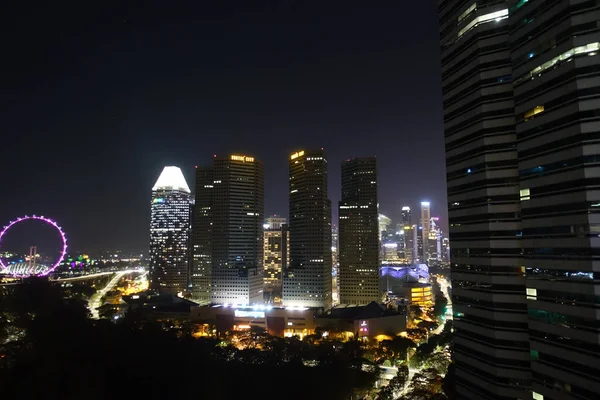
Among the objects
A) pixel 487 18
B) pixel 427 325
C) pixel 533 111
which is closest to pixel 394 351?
pixel 427 325

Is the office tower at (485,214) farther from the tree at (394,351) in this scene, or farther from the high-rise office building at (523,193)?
the tree at (394,351)

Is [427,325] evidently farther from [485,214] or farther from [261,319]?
[485,214]

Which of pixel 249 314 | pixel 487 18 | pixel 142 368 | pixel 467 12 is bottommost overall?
pixel 249 314

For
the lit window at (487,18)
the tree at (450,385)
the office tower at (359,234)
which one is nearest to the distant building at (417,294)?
the office tower at (359,234)

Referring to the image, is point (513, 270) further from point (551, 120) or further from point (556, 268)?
point (551, 120)

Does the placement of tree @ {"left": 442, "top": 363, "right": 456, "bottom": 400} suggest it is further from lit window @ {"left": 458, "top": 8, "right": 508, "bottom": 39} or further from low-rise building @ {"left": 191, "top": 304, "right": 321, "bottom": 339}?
low-rise building @ {"left": 191, "top": 304, "right": 321, "bottom": 339}

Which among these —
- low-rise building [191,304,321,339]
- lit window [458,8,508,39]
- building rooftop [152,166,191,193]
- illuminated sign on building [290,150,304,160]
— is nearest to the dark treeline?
low-rise building [191,304,321,339]
